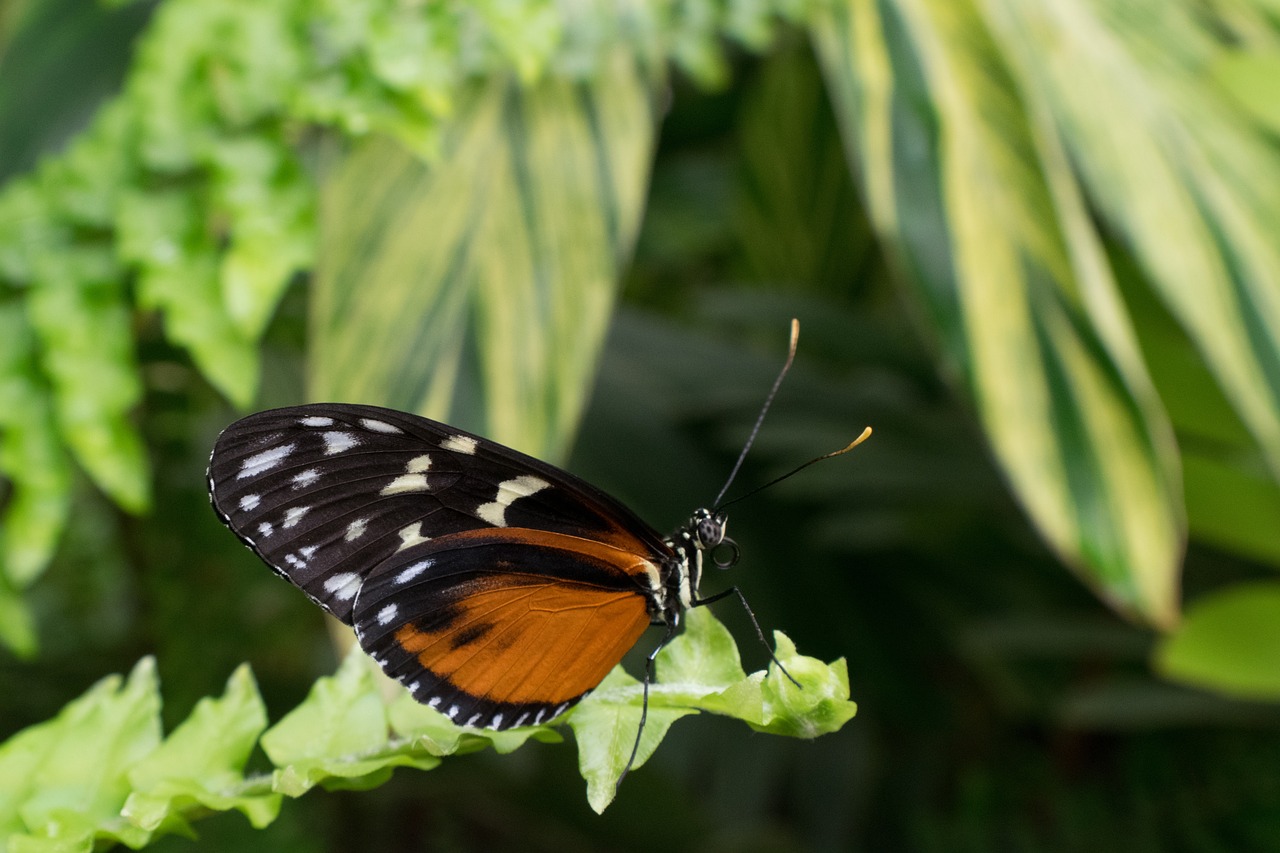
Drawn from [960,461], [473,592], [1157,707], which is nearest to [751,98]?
[960,461]

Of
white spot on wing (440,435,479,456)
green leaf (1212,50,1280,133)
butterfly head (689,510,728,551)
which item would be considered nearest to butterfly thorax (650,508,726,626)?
butterfly head (689,510,728,551)

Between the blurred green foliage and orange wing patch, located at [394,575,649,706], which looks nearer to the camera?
orange wing patch, located at [394,575,649,706]

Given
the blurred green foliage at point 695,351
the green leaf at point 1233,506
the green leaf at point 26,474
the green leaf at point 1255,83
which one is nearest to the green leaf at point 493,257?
the blurred green foliage at point 695,351

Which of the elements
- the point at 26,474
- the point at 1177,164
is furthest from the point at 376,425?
the point at 1177,164

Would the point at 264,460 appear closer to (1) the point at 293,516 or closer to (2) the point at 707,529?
(1) the point at 293,516

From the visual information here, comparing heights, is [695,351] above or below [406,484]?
below

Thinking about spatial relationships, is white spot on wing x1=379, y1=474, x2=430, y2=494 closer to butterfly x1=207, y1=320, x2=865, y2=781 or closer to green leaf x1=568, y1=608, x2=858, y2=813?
butterfly x1=207, y1=320, x2=865, y2=781

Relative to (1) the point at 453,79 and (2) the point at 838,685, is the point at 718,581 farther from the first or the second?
(2) the point at 838,685
